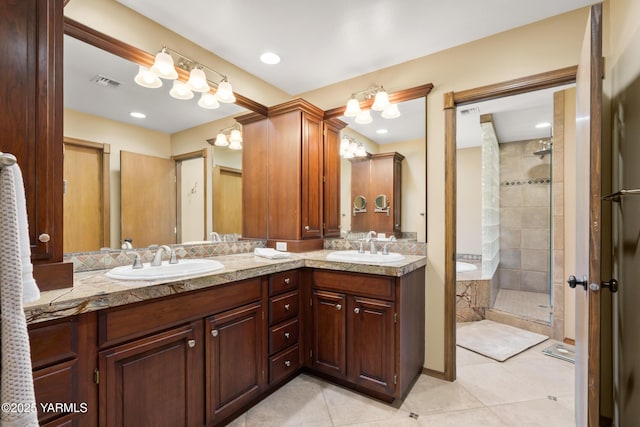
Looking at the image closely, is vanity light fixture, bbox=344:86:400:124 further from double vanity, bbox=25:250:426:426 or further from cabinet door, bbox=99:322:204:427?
cabinet door, bbox=99:322:204:427

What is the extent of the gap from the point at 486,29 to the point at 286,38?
4.65 feet

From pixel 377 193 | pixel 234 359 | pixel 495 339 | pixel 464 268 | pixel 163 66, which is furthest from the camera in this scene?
pixel 464 268

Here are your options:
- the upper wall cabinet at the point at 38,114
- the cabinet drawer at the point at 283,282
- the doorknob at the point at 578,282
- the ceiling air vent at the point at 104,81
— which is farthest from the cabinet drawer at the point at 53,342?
the doorknob at the point at 578,282

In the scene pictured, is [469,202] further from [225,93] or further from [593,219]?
[225,93]

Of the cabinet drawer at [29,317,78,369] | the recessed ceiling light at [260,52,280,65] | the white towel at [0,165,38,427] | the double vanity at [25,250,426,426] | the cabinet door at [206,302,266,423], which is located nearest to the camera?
the white towel at [0,165,38,427]

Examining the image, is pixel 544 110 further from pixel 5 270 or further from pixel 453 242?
pixel 5 270

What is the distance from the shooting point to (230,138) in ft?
8.04

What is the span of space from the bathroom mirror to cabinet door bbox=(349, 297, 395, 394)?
95 cm

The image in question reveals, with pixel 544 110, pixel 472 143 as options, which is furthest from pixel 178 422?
pixel 544 110

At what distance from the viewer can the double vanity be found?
1053 mm

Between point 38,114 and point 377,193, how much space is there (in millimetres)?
2190

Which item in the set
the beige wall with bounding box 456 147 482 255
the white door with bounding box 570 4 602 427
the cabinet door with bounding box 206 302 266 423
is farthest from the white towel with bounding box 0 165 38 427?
the beige wall with bounding box 456 147 482 255

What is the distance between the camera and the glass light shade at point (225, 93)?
2156mm

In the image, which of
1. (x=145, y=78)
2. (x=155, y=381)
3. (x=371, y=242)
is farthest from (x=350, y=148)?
Result: (x=155, y=381)
